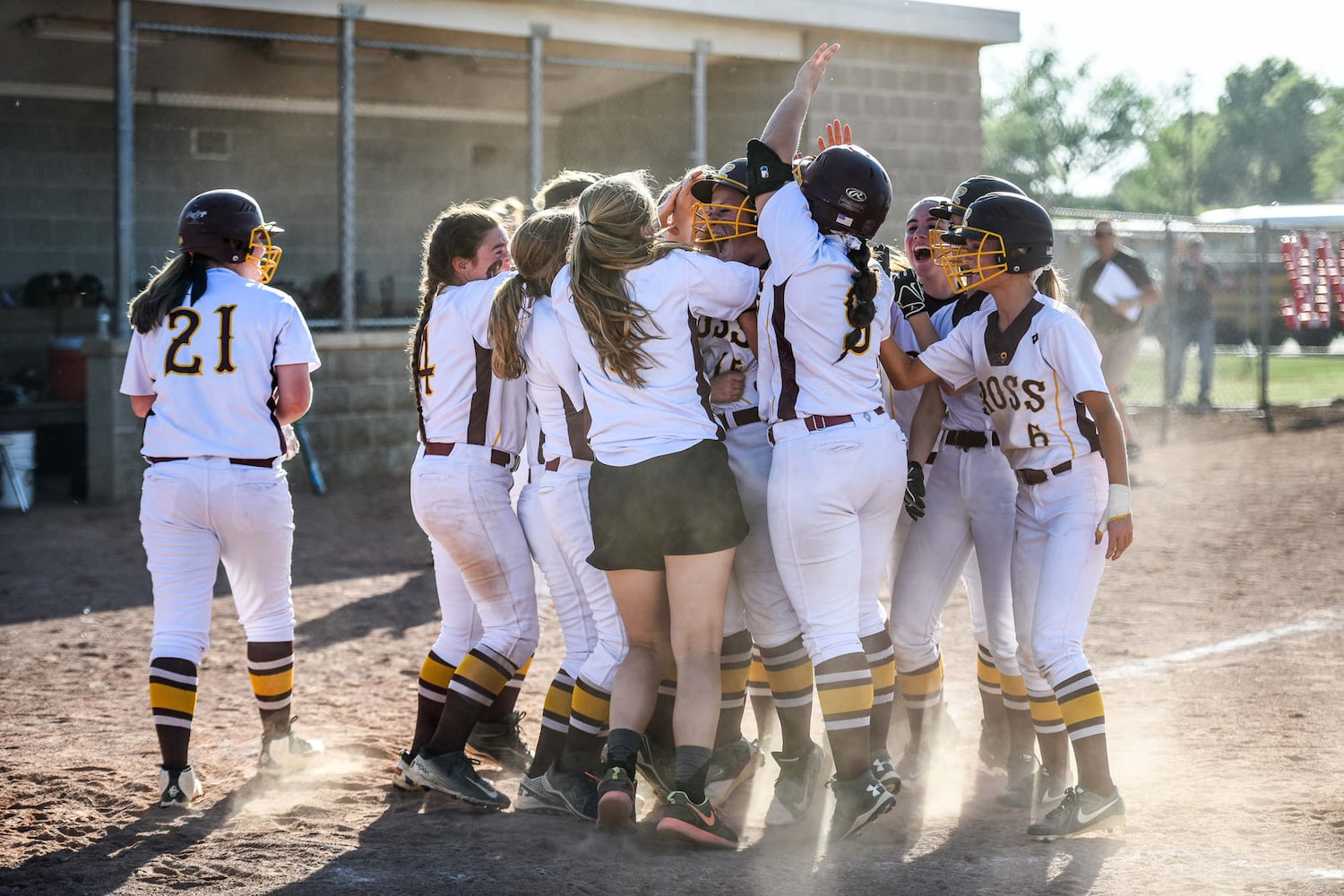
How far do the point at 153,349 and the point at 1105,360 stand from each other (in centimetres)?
883

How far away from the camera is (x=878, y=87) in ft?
41.3

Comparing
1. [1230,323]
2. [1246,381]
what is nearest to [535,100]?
[1230,323]

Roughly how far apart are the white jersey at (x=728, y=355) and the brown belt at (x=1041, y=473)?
2.88 ft

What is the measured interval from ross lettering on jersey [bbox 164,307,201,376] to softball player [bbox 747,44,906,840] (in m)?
1.88

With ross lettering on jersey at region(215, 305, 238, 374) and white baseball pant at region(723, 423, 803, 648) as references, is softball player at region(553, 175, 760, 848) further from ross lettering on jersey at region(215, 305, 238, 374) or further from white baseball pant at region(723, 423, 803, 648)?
ross lettering on jersey at region(215, 305, 238, 374)

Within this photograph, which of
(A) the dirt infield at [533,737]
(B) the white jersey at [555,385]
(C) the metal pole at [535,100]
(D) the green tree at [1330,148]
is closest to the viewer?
(A) the dirt infield at [533,737]

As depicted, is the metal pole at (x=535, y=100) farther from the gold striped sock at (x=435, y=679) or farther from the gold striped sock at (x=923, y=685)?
the gold striped sock at (x=923, y=685)

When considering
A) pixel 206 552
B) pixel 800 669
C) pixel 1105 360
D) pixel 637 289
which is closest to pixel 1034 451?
pixel 800 669

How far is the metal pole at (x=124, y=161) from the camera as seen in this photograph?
10000mm

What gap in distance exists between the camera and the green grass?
17.7 m

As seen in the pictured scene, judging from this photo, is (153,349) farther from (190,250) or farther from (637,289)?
(637,289)

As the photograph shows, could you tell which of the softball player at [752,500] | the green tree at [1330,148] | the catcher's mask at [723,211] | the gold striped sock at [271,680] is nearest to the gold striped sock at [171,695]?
the gold striped sock at [271,680]

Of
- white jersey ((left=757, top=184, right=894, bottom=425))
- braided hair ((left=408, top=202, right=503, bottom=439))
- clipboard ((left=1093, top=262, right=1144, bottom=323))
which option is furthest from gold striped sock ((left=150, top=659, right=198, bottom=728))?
clipboard ((left=1093, top=262, right=1144, bottom=323))

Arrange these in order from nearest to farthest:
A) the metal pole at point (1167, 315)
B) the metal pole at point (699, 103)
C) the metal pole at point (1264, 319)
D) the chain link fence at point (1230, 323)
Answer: the metal pole at point (699, 103) < the metal pole at point (1264, 319) < the metal pole at point (1167, 315) < the chain link fence at point (1230, 323)
